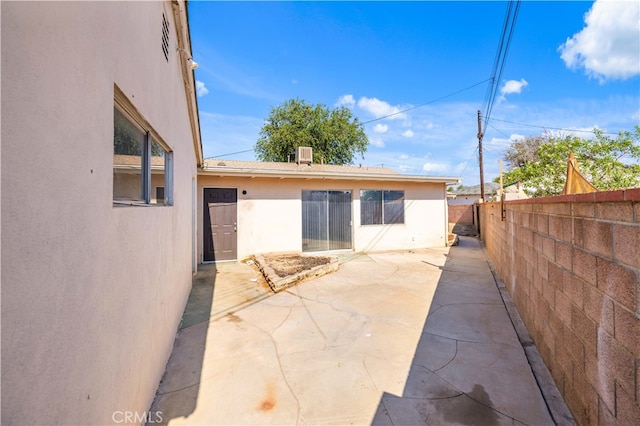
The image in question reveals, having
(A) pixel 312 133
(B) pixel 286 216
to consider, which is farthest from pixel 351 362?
(A) pixel 312 133

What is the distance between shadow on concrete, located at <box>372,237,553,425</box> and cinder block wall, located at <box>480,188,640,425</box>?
296 millimetres

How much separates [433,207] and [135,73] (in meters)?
10.5

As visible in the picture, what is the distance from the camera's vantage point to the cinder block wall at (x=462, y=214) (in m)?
16.2

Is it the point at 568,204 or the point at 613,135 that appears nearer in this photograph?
the point at 568,204

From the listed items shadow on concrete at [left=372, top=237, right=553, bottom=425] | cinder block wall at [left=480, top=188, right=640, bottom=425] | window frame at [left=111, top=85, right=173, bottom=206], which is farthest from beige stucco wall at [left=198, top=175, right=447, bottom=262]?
cinder block wall at [left=480, top=188, right=640, bottom=425]

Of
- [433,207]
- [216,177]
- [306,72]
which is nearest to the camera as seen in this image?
Answer: [216,177]

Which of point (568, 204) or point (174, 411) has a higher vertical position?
point (568, 204)

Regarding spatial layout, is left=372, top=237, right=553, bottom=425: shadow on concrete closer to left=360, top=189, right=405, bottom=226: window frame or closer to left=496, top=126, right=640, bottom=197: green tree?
left=360, top=189, right=405, bottom=226: window frame

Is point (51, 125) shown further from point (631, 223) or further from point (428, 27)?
point (428, 27)

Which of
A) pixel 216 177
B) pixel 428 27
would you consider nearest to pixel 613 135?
pixel 428 27

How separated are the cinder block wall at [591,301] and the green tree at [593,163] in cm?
698

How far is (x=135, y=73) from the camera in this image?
1.93m

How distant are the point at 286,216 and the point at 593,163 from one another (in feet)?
32.1

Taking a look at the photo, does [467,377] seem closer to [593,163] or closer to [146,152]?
[146,152]
